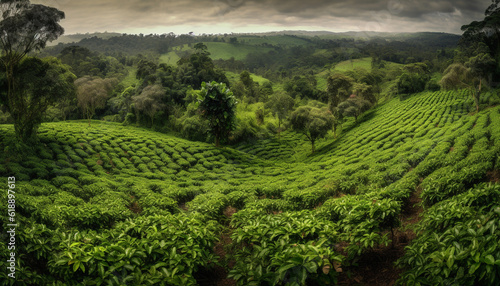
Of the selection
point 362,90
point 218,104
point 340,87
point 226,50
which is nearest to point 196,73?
point 340,87

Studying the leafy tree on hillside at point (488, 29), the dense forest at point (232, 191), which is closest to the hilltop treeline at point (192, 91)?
the dense forest at point (232, 191)

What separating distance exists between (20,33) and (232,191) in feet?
46.4

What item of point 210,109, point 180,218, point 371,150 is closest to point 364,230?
point 180,218

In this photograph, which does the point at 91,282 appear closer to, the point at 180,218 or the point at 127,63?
the point at 180,218

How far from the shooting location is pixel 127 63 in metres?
75.0

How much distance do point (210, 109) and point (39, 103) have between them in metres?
11.5

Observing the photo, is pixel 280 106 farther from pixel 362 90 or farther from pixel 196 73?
pixel 196 73

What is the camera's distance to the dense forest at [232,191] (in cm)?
404

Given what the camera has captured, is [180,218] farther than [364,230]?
Yes

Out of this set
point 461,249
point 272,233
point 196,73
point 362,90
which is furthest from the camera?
point 196,73

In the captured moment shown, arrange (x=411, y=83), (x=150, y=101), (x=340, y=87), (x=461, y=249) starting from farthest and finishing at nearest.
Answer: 1. (x=411, y=83)
2. (x=340, y=87)
3. (x=150, y=101)
4. (x=461, y=249)

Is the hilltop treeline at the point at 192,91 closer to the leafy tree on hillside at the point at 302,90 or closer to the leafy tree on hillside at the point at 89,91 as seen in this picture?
the leafy tree on hillside at the point at 302,90

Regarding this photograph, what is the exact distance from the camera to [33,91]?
53.1 ft

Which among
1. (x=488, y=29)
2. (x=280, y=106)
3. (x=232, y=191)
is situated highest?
(x=488, y=29)
